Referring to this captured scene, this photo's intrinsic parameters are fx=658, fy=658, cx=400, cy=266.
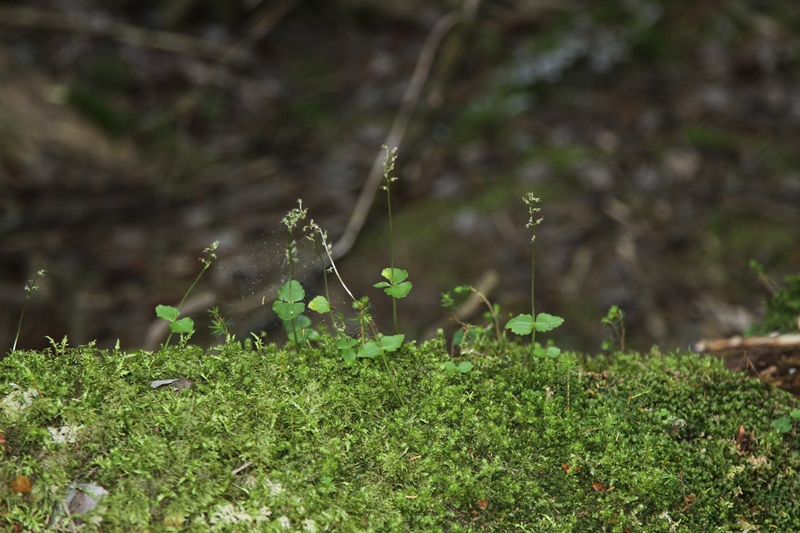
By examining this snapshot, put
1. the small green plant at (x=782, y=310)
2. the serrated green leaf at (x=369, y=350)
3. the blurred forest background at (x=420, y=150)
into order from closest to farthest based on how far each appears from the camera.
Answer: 1. the serrated green leaf at (x=369, y=350)
2. the small green plant at (x=782, y=310)
3. the blurred forest background at (x=420, y=150)

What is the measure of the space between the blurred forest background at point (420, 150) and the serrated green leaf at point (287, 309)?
250 centimetres

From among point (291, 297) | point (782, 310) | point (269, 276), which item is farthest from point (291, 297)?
point (782, 310)

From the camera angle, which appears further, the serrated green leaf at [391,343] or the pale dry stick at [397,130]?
the pale dry stick at [397,130]

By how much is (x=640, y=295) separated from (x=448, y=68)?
10.3 feet

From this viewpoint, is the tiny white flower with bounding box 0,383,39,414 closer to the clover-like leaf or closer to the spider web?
the spider web

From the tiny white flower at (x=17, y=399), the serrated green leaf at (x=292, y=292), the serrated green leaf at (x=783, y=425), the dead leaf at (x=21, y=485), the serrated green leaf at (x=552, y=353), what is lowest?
the serrated green leaf at (x=783, y=425)

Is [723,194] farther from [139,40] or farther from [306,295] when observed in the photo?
[139,40]

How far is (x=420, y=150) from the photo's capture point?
675 centimetres

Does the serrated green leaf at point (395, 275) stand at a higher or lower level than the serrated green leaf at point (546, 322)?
higher

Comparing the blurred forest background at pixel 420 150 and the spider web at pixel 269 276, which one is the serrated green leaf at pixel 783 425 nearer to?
the spider web at pixel 269 276

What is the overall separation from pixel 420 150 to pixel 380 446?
527 cm

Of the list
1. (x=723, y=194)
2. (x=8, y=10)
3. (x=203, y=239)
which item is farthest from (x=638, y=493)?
(x=8, y=10)

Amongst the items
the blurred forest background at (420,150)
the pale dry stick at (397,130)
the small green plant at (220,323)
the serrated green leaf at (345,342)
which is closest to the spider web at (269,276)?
the small green plant at (220,323)

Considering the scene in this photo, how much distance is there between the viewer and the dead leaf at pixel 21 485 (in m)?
1.50
